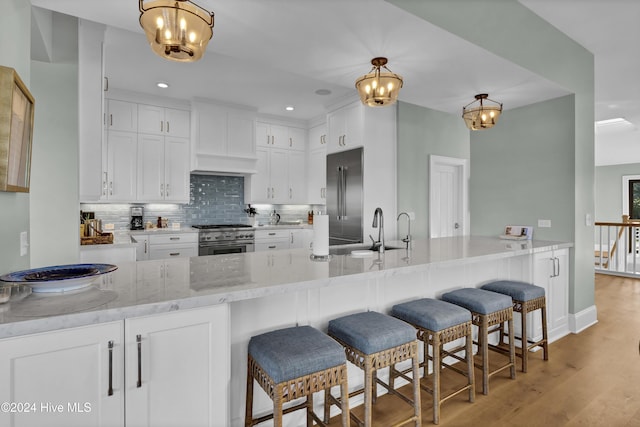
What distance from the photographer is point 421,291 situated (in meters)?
2.49

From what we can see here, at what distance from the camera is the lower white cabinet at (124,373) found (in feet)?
3.47

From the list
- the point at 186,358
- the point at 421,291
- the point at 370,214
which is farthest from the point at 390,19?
the point at 370,214

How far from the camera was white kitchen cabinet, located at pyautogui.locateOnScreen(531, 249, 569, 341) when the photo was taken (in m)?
3.10

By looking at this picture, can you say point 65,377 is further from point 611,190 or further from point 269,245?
point 611,190

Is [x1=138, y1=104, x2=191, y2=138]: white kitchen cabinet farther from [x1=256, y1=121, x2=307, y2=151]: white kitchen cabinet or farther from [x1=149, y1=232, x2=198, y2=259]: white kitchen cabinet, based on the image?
[x1=149, y1=232, x2=198, y2=259]: white kitchen cabinet

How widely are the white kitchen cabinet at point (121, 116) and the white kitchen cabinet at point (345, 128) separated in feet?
8.94

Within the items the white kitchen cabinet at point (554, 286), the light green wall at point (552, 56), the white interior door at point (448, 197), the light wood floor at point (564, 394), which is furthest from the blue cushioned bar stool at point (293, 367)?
the white interior door at point (448, 197)

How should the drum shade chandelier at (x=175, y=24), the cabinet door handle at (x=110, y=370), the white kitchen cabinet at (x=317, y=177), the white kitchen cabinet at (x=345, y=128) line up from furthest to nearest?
the white kitchen cabinet at (x=317, y=177) < the white kitchen cabinet at (x=345, y=128) < the drum shade chandelier at (x=175, y=24) < the cabinet door handle at (x=110, y=370)

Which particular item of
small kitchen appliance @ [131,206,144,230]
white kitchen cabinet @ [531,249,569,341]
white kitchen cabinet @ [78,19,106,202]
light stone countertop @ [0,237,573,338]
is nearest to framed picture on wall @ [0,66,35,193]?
light stone countertop @ [0,237,573,338]

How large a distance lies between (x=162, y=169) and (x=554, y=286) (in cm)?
500

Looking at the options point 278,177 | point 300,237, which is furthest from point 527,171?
point 278,177

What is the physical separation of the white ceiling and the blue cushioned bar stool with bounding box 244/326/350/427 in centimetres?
187

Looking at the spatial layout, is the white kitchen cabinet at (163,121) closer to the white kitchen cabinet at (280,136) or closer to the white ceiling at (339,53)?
the white ceiling at (339,53)

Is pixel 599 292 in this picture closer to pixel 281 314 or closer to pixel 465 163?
pixel 465 163
